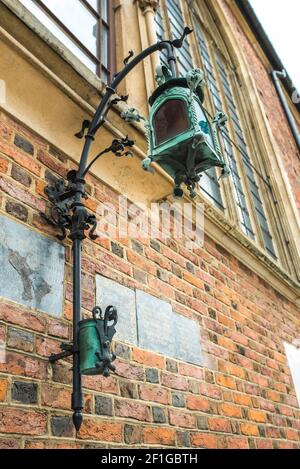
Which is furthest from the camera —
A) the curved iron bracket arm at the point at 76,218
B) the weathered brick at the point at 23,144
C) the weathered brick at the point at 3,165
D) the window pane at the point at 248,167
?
the window pane at the point at 248,167

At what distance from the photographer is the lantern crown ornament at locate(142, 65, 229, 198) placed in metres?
1.68

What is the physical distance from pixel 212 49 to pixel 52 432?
5900mm

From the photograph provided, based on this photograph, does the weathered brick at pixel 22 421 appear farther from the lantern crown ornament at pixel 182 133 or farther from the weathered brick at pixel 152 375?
the lantern crown ornament at pixel 182 133

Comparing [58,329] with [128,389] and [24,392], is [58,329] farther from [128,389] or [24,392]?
[128,389]

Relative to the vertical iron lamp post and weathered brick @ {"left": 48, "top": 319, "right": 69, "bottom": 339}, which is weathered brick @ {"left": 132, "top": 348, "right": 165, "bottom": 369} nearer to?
the vertical iron lamp post

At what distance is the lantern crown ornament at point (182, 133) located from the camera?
1678 millimetres

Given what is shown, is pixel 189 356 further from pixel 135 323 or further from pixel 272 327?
pixel 272 327

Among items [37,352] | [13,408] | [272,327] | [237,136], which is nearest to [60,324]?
[37,352]

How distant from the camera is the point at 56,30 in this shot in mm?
2666

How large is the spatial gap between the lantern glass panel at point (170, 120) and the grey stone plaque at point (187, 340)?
1019 mm

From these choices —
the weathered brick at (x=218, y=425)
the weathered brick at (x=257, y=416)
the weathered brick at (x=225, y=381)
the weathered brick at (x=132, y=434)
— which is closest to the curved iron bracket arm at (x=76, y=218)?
the weathered brick at (x=132, y=434)

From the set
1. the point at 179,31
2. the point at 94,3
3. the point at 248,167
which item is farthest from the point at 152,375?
the point at 179,31

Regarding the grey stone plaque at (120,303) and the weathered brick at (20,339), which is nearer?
the weathered brick at (20,339)

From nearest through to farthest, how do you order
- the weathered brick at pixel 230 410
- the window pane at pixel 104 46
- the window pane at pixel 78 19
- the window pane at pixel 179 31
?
the weathered brick at pixel 230 410 → the window pane at pixel 78 19 → the window pane at pixel 104 46 → the window pane at pixel 179 31
